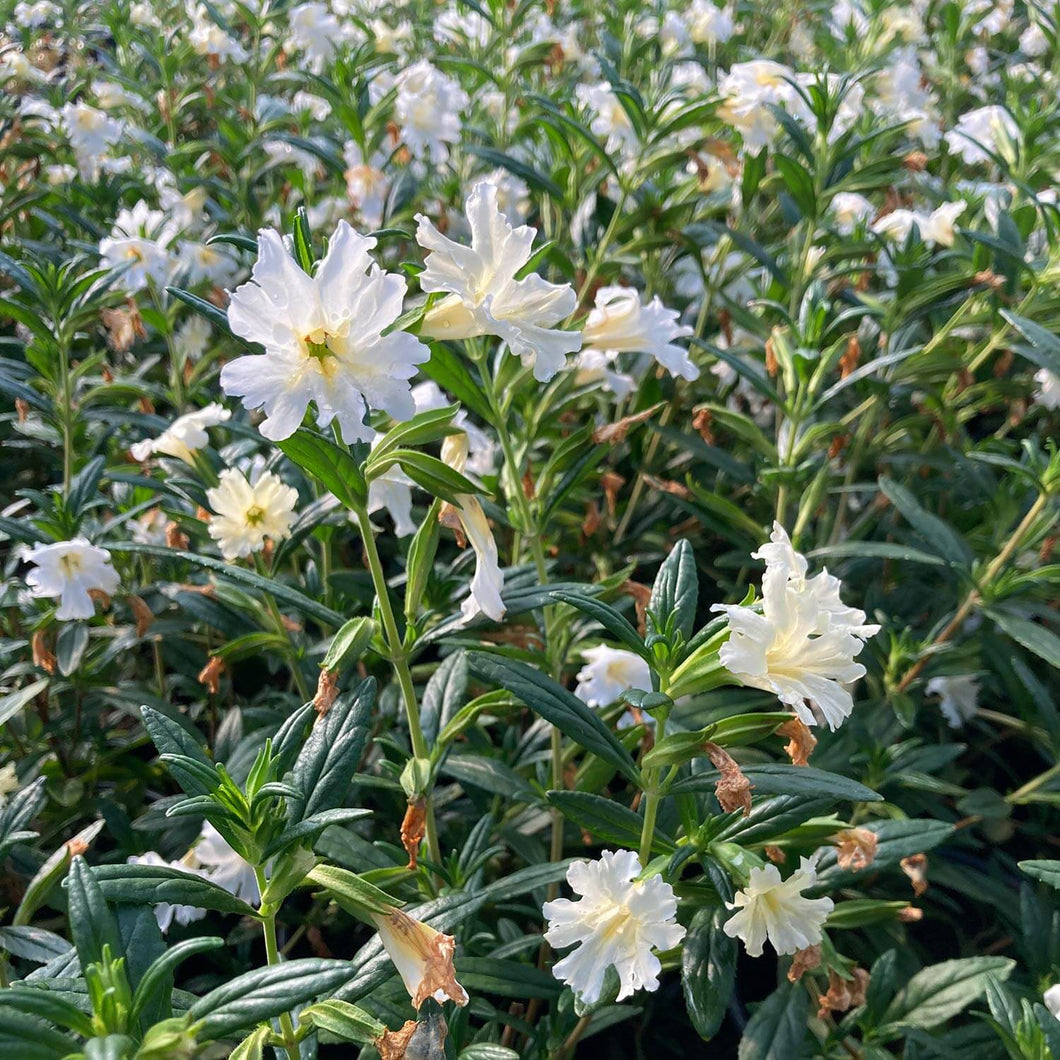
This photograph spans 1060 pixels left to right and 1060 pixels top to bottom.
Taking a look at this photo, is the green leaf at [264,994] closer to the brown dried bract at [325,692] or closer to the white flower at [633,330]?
the brown dried bract at [325,692]

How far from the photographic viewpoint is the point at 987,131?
2.66 m

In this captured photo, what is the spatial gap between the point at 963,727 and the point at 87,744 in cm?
205

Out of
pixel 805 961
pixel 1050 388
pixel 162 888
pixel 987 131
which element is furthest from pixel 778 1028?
pixel 987 131

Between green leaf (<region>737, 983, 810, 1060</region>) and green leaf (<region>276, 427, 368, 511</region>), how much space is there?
917 millimetres

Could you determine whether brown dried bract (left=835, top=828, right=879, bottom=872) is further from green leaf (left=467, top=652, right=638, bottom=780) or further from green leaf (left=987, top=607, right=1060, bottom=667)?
green leaf (left=987, top=607, right=1060, bottom=667)

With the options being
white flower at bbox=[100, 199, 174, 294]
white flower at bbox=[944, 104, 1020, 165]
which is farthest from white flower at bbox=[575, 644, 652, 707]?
white flower at bbox=[944, 104, 1020, 165]

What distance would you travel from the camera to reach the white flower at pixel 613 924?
99cm

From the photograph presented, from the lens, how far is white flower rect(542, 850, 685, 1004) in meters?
0.99

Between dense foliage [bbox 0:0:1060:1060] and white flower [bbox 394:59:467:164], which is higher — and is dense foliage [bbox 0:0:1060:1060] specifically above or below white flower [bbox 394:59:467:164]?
below

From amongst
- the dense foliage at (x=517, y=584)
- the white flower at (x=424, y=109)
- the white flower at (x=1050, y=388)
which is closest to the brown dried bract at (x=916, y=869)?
the dense foliage at (x=517, y=584)

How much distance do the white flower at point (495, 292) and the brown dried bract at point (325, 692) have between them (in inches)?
16.1

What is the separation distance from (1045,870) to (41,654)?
1.59m

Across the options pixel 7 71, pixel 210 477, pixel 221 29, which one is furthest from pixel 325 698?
pixel 221 29

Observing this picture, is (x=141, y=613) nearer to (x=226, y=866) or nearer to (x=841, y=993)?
(x=226, y=866)
